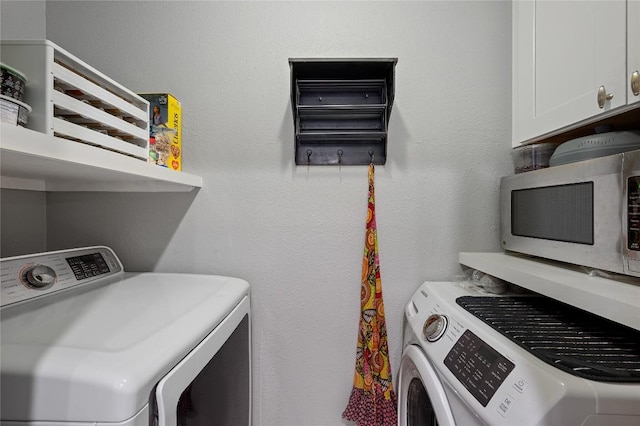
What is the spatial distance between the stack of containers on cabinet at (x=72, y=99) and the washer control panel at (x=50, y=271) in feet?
1.27

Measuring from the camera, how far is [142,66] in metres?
1.28

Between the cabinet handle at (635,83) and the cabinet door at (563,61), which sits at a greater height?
the cabinet door at (563,61)

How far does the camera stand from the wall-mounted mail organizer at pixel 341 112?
3.89ft

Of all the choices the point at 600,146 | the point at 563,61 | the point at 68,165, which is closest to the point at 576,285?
the point at 600,146

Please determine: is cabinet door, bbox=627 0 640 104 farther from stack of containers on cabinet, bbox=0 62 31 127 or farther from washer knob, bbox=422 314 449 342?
stack of containers on cabinet, bbox=0 62 31 127

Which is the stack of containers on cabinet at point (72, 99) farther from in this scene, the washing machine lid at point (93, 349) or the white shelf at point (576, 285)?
the white shelf at point (576, 285)

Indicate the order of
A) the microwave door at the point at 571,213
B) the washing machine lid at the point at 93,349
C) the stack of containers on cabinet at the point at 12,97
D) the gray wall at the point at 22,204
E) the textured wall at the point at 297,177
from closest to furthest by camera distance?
the washing machine lid at the point at 93,349 → the stack of containers on cabinet at the point at 12,97 → the microwave door at the point at 571,213 → the gray wall at the point at 22,204 → the textured wall at the point at 297,177

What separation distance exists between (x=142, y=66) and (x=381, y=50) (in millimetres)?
937

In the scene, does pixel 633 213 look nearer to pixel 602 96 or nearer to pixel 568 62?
pixel 602 96

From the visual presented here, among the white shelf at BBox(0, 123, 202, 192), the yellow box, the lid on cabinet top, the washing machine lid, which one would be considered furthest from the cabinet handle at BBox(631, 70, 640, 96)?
the yellow box

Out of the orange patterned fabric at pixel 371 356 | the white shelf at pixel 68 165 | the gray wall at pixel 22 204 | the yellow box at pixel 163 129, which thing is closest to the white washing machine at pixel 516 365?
the orange patterned fabric at pixel 371 356

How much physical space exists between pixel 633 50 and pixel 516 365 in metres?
0.75

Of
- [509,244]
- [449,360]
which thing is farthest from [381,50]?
[449,360]

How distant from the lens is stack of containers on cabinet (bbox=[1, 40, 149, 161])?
2.23 ft
